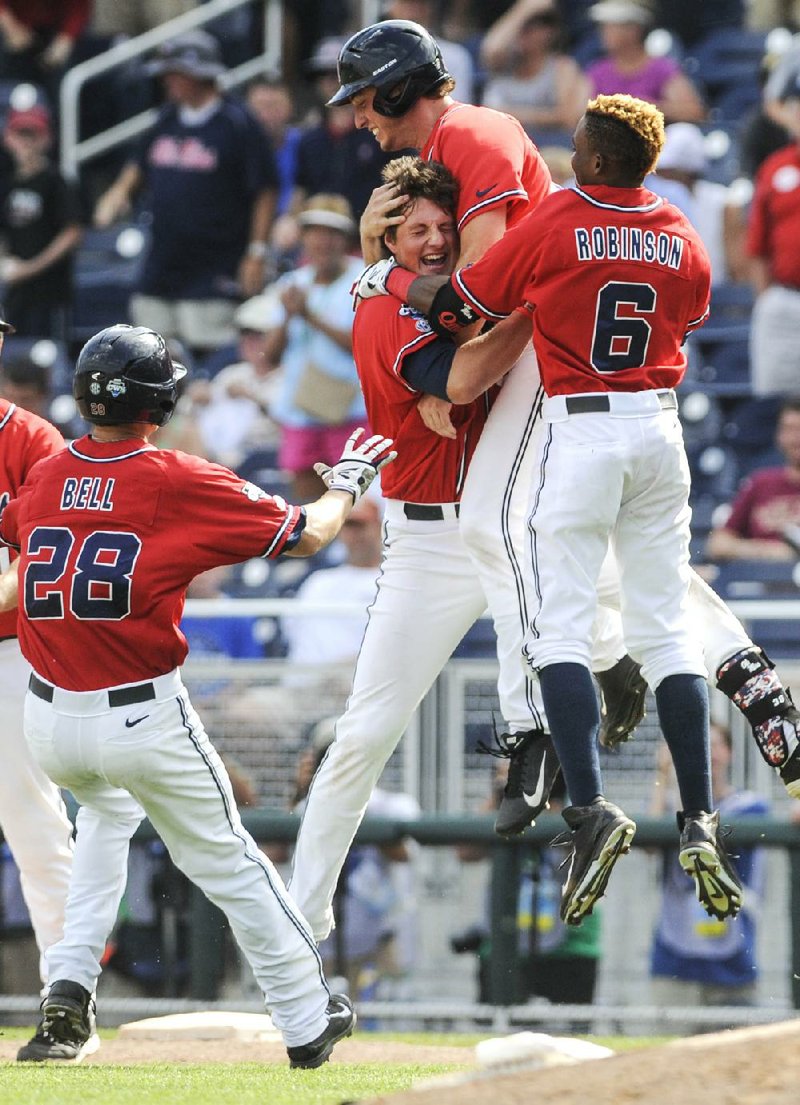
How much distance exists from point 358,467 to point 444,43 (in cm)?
807

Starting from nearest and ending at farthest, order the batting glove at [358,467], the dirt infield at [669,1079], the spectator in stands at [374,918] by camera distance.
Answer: the dirt infield at [669,1079] → the batting glove at [358,467] → the spectator in stands at [374,918]

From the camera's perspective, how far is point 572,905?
536cm

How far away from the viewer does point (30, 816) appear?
676 cm

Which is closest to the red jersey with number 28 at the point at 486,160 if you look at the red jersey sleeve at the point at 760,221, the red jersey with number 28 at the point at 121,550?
the red jersey with number 28 at the point at 121,550

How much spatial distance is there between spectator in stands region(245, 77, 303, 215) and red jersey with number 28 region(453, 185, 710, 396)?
7.88 m

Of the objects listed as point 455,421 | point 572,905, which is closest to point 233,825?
point 572,905

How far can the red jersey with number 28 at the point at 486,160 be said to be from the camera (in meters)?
5.89

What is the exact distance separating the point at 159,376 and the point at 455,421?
927 millimetres

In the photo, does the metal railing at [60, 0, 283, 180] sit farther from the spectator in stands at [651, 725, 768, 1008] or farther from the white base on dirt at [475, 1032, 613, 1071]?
the white base on dirt at [475, 1032, 613, 1071]

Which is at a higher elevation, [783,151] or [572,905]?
[783,151]

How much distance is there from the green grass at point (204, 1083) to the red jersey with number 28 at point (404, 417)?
5.67 feet

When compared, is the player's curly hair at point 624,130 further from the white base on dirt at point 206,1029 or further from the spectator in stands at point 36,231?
the spectator in stands at point 36,231

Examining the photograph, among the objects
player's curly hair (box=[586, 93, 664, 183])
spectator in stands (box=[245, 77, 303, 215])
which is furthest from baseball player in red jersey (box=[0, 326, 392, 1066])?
spectator in stands (box=[245, 77, 303, 215])

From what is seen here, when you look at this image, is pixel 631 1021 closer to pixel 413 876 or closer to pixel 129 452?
pixel 413 876
